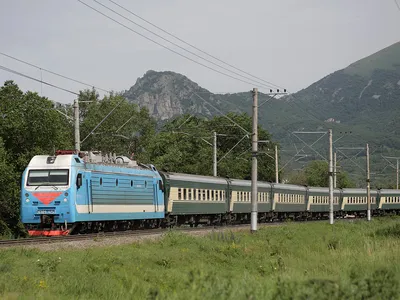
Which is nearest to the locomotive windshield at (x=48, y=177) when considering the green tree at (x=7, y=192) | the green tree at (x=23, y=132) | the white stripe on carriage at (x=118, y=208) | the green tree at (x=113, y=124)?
the white stripe on carriage at (x=118, y=208)

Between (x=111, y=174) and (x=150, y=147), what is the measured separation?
70.1 meters

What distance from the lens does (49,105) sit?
47969 millimetres

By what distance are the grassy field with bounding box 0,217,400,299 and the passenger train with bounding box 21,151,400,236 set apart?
177 inches

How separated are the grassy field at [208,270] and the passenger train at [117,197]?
4.50 metres

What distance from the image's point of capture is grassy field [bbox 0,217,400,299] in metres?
13.4

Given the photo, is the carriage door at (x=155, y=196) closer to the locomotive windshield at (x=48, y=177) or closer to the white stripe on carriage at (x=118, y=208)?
the white stripe on carriage at (x=118, y=208)

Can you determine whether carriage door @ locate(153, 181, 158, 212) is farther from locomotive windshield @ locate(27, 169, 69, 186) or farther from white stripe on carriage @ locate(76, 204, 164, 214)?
locomotive windshield @ locate(27, 169, 69, 186)

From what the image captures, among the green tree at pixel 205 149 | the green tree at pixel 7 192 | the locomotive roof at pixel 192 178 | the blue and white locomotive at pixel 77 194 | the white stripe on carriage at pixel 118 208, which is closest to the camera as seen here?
the blue and white locomotive at pixel 77 194

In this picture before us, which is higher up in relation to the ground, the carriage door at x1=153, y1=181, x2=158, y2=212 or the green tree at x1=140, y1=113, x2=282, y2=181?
the green tree at x1=140, y1=113, x2=282, y2=181

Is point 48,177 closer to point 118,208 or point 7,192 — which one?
point 118,208

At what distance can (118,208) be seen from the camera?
3594 centimetres

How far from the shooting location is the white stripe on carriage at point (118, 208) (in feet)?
Answer: 106

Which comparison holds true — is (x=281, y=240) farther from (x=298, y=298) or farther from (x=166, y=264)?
(x=298, y=298)

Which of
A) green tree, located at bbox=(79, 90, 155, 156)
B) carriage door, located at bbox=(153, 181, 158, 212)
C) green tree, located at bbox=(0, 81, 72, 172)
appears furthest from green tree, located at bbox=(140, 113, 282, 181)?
carriage door, located at bbox=(153, 181, 158, 212)
